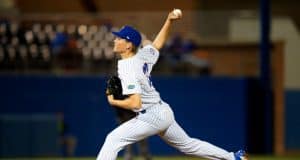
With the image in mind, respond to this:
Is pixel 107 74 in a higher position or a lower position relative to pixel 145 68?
lower

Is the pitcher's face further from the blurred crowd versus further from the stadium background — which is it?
the blurred crowd

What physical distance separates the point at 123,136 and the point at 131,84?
57 cm

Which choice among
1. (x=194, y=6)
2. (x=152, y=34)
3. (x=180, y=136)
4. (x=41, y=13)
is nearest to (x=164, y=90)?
(x=152, y=34)

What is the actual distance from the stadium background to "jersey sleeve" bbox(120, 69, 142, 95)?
34.2 ft

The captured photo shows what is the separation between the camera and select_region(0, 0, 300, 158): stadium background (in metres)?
19.2

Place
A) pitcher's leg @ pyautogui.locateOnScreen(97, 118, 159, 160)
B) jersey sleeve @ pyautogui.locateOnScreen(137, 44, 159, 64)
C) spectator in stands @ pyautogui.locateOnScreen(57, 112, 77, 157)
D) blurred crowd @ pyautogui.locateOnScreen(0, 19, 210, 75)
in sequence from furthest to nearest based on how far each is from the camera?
blurred crowd @ pyautogui.locateOnScreen(0, 19, 210, 75), spectator in stands @ pyautogui.locateOnScreen(57, 112, 77, 157), jersey sleeve @ pyautogui.locateOnScreen(137, 44, 159, 64), pitcher's leg @ pyautogui.locateOnScreen(97, 118, 159, 160)

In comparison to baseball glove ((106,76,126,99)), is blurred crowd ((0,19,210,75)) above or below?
below

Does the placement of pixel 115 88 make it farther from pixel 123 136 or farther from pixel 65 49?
pixel 65 49

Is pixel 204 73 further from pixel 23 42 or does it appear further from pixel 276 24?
pixel 23 42

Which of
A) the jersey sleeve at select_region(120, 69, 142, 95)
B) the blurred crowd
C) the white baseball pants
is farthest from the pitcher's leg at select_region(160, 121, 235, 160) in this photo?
the blurred crowd

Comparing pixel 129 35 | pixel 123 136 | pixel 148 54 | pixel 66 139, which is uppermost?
pixel 129 35

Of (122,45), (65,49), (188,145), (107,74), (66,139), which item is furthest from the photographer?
(65,49)

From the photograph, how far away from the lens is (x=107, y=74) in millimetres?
19297

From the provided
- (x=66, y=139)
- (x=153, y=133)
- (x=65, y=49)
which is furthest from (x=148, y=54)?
(x=65, y=49)
